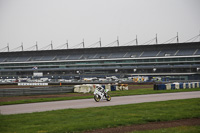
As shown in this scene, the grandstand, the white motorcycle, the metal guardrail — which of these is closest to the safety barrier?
the metal guardrail

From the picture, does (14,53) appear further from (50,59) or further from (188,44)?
(188,44)

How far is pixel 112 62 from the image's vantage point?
4424 inches

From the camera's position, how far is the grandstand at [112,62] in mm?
98812

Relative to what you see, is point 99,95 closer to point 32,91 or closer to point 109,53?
point 32,91

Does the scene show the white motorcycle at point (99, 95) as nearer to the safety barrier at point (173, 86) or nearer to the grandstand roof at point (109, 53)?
the safety barrier at point (173, 86)

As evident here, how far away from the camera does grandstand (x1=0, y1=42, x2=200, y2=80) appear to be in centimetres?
9881

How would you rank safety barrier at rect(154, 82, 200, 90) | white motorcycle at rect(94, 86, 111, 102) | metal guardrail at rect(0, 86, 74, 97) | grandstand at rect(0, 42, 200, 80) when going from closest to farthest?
white motorcycle at rect(94, 86, 111, 102) → metal guardrail at rect(0, 86, 74, 97) → safety barrier at rect(154, 82, 200, 90) → grandstand at rect(0, 42, 200, 80)

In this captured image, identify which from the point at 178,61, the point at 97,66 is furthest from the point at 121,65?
the point at 178,61

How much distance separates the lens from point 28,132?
12008mm

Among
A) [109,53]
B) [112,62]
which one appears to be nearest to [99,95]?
[112,62]

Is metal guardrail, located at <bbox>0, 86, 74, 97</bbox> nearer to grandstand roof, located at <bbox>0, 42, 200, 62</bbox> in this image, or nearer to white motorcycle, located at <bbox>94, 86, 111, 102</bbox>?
white motorcycle, located at <bbox>94, 86, 111, 102</bbox>

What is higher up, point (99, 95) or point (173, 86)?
point (99, 95)

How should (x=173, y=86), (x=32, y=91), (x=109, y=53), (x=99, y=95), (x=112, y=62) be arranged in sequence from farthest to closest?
1. (x=109, y=53)
2. (x=112, y=62)
3. (x=173, y=86)
4. (x=32, y=91)
5. (x=99, y=95)

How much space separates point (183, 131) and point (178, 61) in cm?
9131
